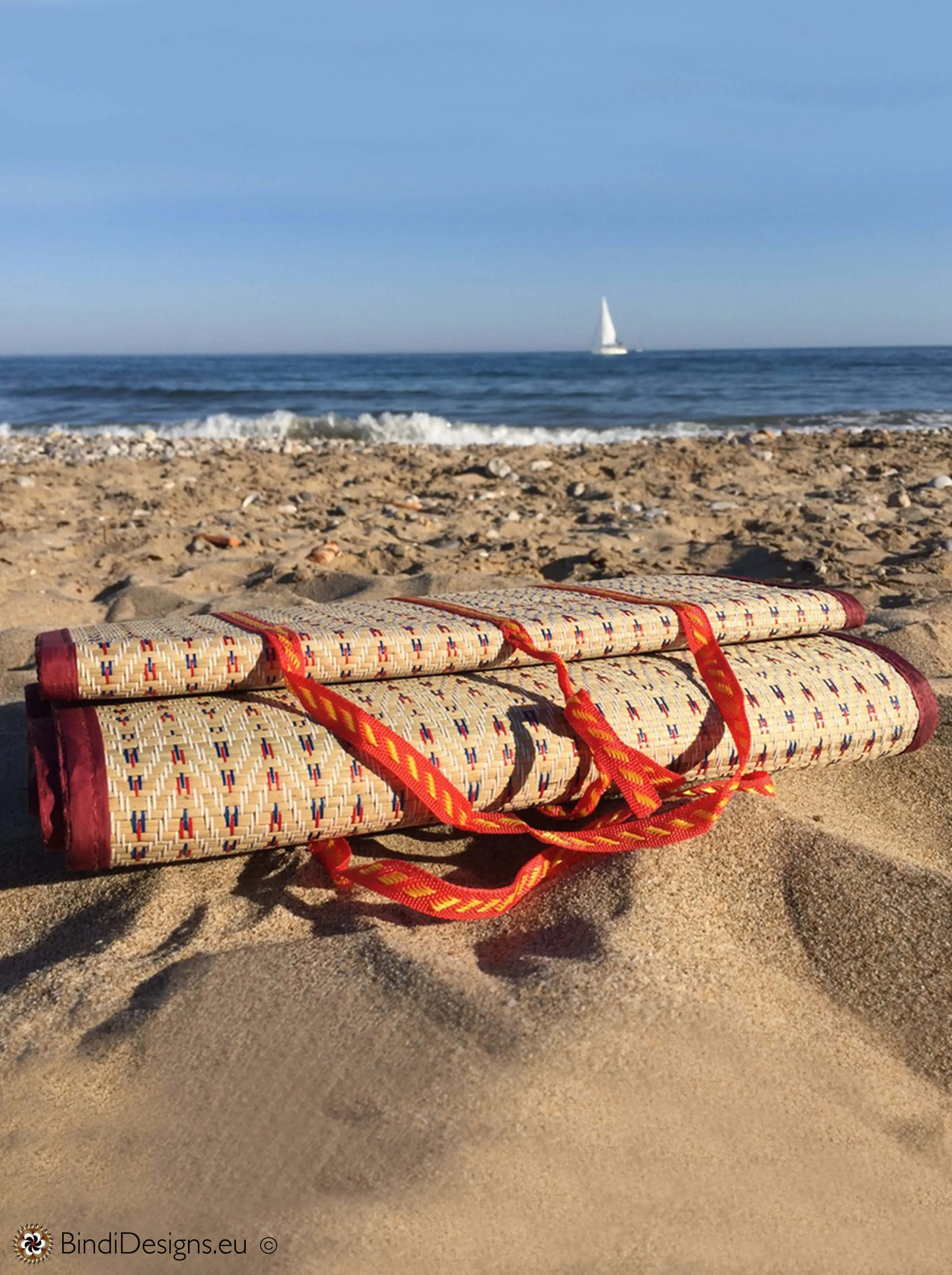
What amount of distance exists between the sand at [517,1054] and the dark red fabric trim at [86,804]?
0.50 feet

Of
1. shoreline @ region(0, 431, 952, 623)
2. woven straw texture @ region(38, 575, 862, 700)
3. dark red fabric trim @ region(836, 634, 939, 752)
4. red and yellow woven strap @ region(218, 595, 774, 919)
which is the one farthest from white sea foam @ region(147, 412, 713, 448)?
red and yellow woven strap @ region(218, 595, 774, 919)

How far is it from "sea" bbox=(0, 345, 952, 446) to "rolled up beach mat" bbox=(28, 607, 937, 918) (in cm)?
846

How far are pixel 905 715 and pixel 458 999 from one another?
1.29m

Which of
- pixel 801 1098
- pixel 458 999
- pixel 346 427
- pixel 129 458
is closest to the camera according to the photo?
pixel 801 1098

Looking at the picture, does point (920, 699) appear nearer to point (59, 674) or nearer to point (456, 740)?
point (456, 740)

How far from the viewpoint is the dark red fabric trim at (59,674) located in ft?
6.23

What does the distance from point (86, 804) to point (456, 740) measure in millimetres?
644

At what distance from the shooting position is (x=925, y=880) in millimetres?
1835

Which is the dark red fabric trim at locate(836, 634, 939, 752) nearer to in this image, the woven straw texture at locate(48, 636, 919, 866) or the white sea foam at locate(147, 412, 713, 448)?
the woven straw texture at locate(48, 636, 919, 866)

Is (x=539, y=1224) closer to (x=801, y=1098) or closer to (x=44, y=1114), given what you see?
(x=801, y=1098)

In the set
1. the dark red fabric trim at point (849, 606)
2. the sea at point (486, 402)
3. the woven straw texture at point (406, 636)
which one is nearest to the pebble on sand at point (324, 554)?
the woven straw texture at point (406, 636)

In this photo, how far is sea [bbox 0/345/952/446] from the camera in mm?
11930

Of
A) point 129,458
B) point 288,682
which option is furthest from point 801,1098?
point 129,458

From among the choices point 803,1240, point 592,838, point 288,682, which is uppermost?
point 288,682
